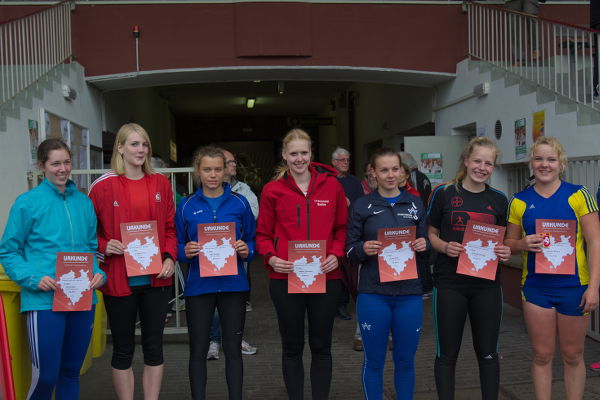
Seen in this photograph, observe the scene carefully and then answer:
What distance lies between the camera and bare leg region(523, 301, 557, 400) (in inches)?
135

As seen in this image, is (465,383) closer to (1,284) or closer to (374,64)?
(1,284)

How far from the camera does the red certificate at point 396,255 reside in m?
3.40

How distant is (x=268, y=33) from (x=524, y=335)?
615 cm

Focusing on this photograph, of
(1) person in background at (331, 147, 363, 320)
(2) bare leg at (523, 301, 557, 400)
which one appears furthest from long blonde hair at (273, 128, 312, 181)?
(1) person in background at (331, 147, 363, 320)

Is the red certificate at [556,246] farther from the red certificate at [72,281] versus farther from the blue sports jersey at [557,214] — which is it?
the red certificate at [72,281]

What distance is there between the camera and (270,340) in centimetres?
611

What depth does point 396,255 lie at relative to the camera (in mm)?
3424

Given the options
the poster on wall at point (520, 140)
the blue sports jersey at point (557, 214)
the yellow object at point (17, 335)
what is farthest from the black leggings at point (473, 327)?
the poster on wall at point (520, 140)

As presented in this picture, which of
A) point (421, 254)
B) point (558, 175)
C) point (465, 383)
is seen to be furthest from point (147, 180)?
point (465, 383)

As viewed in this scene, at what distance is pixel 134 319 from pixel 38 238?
0.76m

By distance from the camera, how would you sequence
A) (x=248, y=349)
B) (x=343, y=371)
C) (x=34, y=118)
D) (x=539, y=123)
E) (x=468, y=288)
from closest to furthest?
1. (x=468, y=288)
2. (x=343, y=371)
3. (x=248, y=349)
4. (x=34, y=118)
5. (x=539, y=123)

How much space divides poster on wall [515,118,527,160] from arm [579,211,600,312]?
14.8ft

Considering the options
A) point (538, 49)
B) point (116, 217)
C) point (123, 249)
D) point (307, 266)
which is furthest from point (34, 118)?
point (538, 49)

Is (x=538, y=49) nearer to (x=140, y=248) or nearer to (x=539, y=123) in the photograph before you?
(x=539, y=123)
